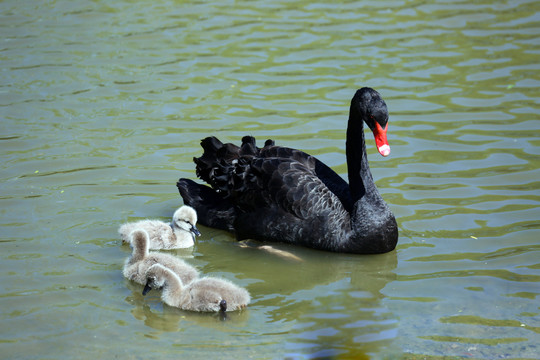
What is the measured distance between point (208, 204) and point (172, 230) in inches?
25.2

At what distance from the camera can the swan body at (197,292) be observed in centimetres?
545

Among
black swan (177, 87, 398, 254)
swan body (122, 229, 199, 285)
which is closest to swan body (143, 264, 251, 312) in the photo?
swan body (122, 229, 199, 285)

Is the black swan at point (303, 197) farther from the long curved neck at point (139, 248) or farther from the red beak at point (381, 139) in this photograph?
the long curved neck at point (139, 248)

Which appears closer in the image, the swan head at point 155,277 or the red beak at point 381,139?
the swan head at point 155,277

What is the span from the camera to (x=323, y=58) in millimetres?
11023

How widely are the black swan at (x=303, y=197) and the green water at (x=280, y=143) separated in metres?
0.17

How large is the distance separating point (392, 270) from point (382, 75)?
14.9ft

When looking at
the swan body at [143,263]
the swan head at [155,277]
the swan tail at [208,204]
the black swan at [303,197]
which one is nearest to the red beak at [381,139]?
the black swan at [303,197]

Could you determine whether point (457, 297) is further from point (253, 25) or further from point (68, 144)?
point (253, 25)

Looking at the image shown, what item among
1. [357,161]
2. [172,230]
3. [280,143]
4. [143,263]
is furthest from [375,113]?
[280,143]

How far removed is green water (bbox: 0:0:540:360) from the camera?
5.35 metres

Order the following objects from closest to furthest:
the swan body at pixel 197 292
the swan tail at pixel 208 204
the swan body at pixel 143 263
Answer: the swan body at pixel 197 292, the swan body at pixel 143 263, the swan tail at pixel 208 204

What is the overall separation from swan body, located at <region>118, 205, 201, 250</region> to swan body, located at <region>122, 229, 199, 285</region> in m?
0.48

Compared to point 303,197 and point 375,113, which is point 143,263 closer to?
point 303,197
